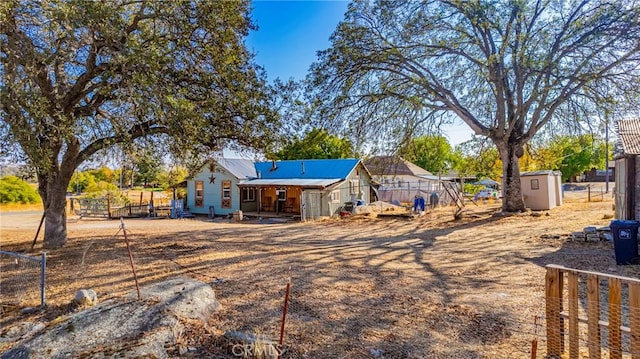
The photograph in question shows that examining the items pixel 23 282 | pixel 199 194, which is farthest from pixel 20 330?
pixel 199 194

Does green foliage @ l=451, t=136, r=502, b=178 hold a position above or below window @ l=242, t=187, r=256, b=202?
above

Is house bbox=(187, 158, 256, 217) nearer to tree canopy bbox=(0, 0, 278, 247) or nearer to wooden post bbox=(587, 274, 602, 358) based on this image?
tree canopy bbox=(0, 0, 278, 247)

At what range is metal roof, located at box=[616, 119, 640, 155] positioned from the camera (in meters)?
9.99

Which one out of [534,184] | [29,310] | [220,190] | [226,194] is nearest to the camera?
[29,310]

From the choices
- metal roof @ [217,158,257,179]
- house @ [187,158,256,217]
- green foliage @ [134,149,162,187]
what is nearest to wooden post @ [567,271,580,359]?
green foliage @ [134,149,162,187]

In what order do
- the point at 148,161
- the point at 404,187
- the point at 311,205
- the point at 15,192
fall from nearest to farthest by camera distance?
1. the point at 148,161
2. the point at 311,205
3. the point at 15,192
4. the point at 404,187

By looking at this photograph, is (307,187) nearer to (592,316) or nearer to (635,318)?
(592,316)

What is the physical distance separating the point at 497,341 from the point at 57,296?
294 inches

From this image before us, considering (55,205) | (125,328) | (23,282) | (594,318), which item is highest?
(55,205)

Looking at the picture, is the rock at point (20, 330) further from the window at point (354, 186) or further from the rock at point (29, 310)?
the window at point (354, 186)

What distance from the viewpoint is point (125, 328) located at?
4.66 meters

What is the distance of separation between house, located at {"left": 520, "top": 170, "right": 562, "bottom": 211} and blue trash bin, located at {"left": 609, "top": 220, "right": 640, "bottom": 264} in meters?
12.8

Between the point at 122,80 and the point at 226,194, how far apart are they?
1853cm

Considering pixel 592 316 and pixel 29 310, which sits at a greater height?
pixel 592 316
